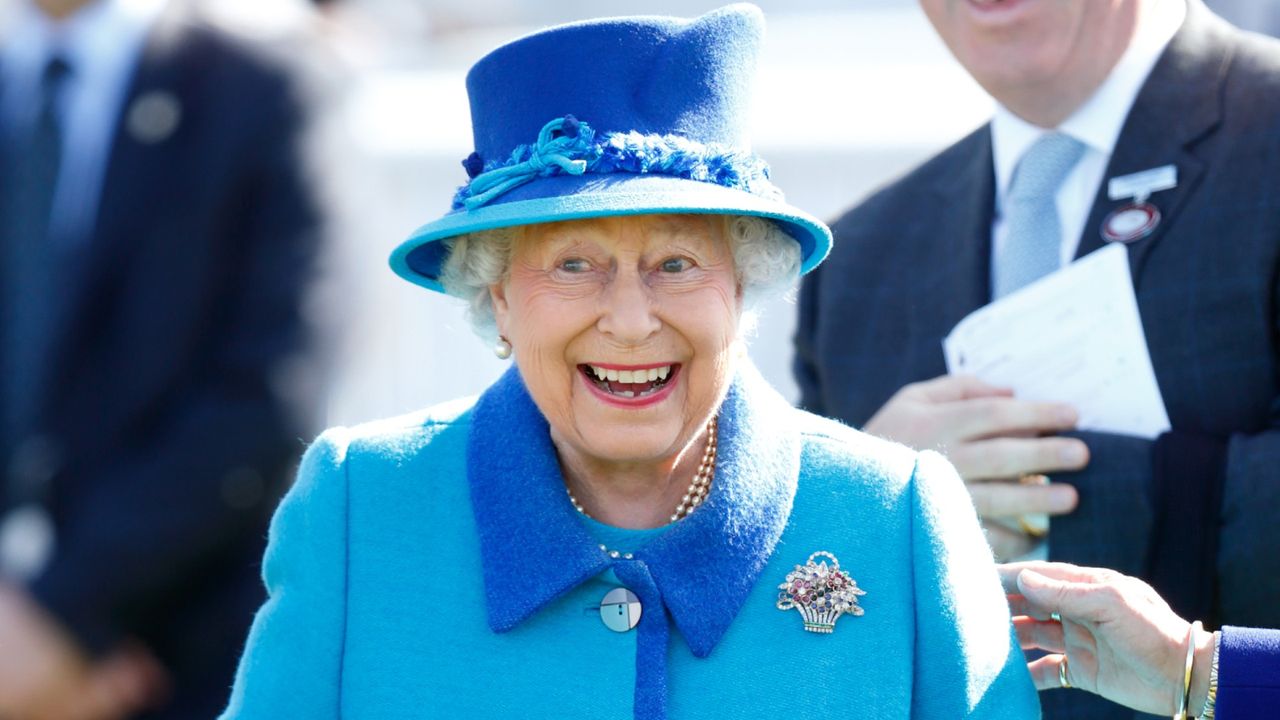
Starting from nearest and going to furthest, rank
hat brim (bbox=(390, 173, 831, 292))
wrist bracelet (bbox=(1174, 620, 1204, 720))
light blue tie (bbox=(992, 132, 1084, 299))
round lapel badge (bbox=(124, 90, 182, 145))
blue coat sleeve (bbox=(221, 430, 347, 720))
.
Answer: hat brim (bbox=(390, 173, 831, 292)) < blue coat sleeve (bbox=(221, 430, 347, 720)) < wrist bracelet (bbox=(1174, 620, 1204, 720)) < light blue tie (bbox=(992, 132, 1084, 299)) < round lapel badge (bbox=(124, 90, 182, 145))

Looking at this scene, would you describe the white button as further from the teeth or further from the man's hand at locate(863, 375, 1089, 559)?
the man's hand at locate(863, 375, 1089, 559)

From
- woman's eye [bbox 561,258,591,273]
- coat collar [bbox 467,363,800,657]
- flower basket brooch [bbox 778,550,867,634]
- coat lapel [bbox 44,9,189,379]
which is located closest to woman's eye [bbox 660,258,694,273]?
woman's eye [bbox 561,258,591,273]

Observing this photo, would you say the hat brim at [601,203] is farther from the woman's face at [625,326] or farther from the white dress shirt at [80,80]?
the white dress shirt at [80,80]

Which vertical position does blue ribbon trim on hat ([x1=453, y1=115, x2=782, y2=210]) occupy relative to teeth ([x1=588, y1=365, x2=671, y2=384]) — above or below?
above

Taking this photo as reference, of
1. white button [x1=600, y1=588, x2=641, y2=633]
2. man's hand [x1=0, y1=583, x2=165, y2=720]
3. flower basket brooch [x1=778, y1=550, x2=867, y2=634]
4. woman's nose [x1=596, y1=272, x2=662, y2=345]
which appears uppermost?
woman's nose [x1=596, y1=272, x2=662, y2=345]

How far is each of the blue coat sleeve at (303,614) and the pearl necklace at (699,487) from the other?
0.38m

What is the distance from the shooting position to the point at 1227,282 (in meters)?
3.14

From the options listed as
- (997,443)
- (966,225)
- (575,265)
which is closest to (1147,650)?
(997,443)

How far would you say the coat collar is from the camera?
8.52 ft

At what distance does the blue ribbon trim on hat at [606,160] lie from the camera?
2506mm

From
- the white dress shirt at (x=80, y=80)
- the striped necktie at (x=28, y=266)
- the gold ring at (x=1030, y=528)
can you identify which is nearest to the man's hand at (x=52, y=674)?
the striped necktie at (x=28, y=266)

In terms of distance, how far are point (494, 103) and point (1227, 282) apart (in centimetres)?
144

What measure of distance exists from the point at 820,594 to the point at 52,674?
64.9 inches

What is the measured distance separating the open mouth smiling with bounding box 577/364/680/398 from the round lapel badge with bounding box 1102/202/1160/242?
3.68 feet
